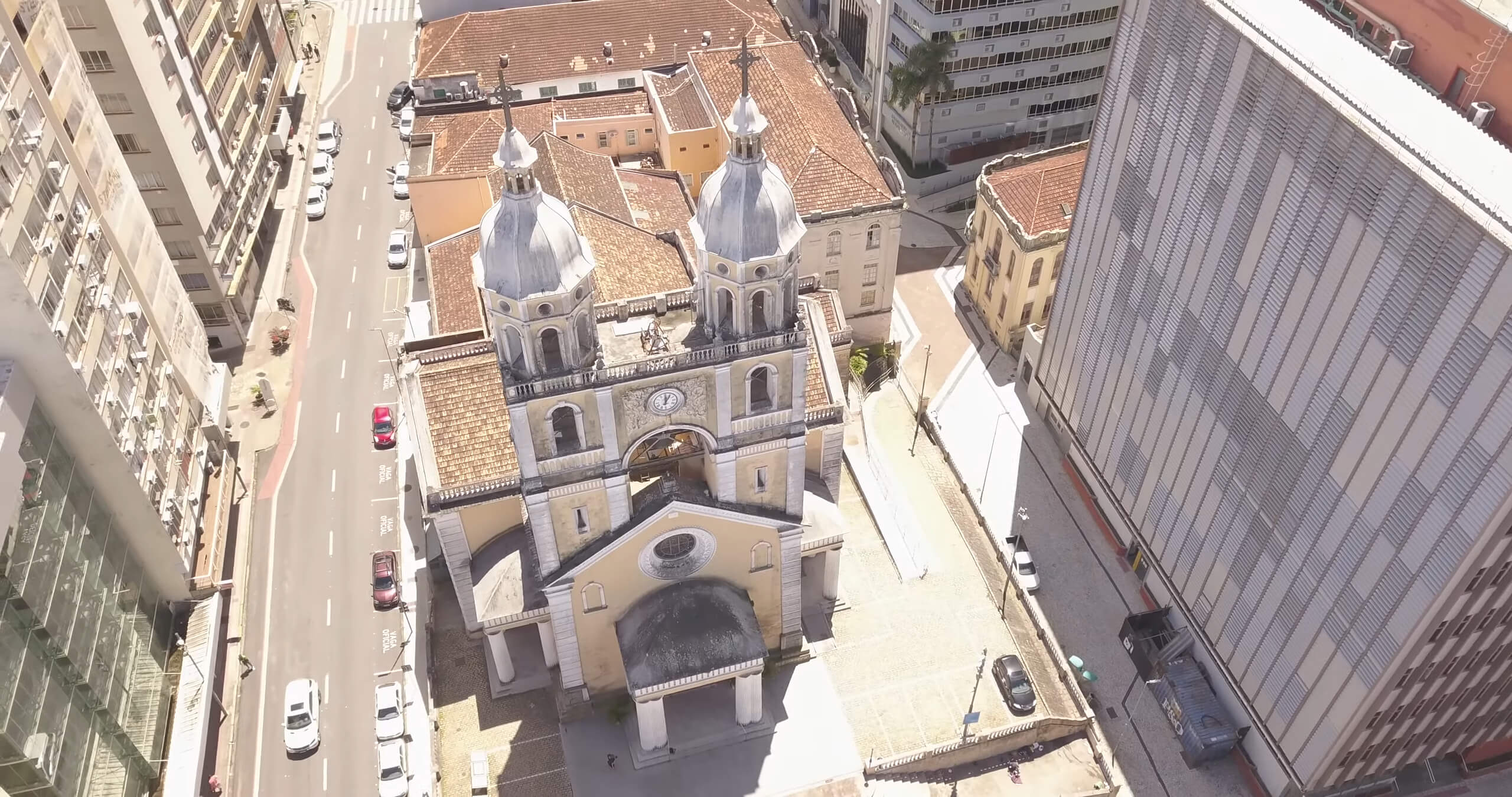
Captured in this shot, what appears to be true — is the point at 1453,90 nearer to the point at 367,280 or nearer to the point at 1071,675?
the point at 1071,675

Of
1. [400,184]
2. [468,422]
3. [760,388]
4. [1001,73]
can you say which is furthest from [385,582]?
[1001,73]

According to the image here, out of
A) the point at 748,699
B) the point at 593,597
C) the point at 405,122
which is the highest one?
the point at 405,122

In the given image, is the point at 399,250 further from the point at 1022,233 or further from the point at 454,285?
the point at 1022,233

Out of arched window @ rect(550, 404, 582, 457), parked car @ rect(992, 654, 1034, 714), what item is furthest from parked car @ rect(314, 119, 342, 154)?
parked car @ rect(992, 654, 1034, 714)

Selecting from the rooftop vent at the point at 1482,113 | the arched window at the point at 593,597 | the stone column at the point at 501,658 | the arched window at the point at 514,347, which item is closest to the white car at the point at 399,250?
the stone column at the point at 501,658

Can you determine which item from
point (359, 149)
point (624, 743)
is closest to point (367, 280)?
point (359, 149)

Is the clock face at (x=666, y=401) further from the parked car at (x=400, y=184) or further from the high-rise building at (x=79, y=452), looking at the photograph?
the parked car at (x=400, y=184)

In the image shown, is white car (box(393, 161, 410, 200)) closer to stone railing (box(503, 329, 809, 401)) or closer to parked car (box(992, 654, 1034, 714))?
stone railing (box(503, 329, 809, 401))
